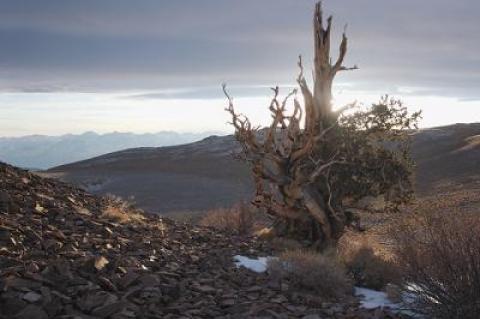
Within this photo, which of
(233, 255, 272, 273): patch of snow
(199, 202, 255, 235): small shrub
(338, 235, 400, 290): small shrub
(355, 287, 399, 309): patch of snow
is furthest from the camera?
(199, 202, 255, 235): small shrub

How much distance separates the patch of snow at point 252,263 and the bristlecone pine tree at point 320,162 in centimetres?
368

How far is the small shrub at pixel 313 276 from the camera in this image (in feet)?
36.3

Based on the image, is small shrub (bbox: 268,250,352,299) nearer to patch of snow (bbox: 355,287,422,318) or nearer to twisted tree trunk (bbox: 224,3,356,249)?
patch of snow (bbox: 355,287,422,318)

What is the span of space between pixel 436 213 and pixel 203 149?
8970 centimetres

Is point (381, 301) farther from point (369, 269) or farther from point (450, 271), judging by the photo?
point (450, 271)

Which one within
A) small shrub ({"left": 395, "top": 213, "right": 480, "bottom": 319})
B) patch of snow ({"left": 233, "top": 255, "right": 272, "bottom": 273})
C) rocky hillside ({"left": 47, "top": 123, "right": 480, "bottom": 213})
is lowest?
rocky hillside ({"left": 47, "top": 123, "right": 480, "bottom": 213})

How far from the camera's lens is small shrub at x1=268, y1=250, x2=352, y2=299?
1105 cm

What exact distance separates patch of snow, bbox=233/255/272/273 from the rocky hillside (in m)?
31.2

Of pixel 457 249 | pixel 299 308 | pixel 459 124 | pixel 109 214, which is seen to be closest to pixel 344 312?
pixel 299 308

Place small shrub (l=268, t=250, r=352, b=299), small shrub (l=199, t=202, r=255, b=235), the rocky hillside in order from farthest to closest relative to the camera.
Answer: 1. the rocky hillside
2. small shrub (l=199, t=202, r=255, b=235)
3. small shrub (l=268, t=250, r=352, b=299)

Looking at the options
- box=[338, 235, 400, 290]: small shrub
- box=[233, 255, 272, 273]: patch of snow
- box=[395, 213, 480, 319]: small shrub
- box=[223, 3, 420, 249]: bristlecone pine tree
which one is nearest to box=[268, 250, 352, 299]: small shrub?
box=[233, 255, 272, 273]: patch of snow

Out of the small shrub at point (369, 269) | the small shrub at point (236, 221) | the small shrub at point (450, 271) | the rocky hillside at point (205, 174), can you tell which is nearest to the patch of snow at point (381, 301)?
the small shrub at point (450, 271)

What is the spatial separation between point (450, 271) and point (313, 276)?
8.82 feet

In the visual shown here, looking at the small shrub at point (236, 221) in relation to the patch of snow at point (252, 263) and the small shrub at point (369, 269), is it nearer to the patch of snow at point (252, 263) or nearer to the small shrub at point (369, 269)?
the small shrub at point (369, 269)
